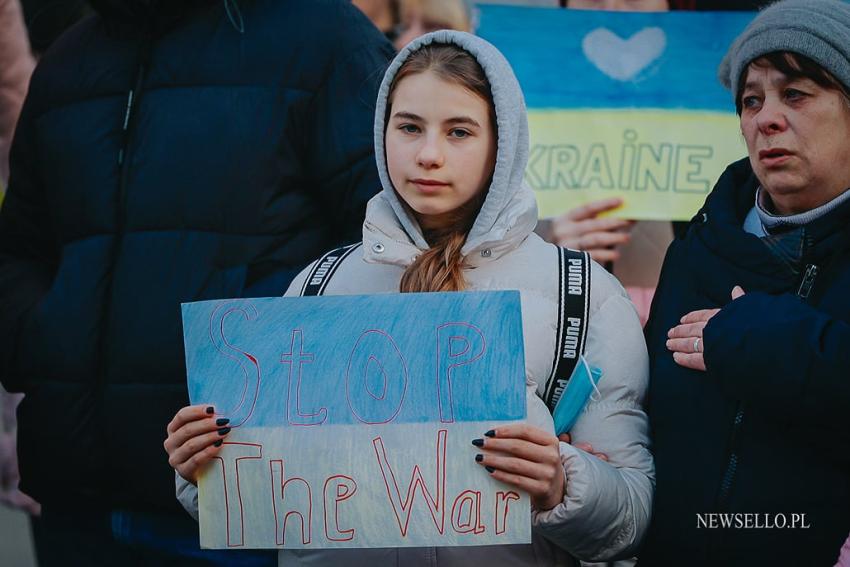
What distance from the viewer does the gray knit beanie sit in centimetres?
218

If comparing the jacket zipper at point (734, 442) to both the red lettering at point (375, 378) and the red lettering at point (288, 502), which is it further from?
the red lettering at point (288, 502)

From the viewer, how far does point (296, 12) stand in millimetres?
2945

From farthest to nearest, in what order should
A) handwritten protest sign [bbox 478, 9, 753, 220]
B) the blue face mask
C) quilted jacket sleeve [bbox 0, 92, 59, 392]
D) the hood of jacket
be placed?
handwritten protest sign [bbox 478, 9, 753, 220], quilted jacket sleeve [bbox 0, 92, 59, 392], the hood of jacket, the blue face mask

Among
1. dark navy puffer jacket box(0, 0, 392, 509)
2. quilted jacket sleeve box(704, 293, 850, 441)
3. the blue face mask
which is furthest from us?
dark navy puffer jacket box(0, 0, 392, 509)

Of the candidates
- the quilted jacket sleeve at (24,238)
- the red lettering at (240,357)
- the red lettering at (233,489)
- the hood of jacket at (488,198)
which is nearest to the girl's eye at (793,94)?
the hood of jacket at (488,198)

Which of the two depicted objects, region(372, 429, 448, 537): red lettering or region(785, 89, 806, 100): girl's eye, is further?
region(785, 89, 806, 100): girl's eye

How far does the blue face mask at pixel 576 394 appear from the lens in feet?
7.26

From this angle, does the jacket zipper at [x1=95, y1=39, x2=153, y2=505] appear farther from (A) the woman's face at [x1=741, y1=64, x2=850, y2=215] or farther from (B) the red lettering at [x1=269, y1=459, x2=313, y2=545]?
(A) the woman's face at [x1=741, y1=64, x2=850, y2=215]

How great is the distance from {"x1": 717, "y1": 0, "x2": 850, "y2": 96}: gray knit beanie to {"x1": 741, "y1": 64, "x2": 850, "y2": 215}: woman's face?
45mm

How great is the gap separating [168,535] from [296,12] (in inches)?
52.2

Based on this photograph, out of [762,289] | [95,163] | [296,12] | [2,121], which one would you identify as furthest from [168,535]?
[2,121]

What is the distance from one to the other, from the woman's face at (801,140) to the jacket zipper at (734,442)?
16cm

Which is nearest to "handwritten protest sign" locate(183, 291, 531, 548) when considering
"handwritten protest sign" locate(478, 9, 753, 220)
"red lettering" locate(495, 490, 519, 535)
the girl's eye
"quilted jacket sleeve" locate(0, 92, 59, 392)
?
"red lettering" locate(495, 490, 519, 535)

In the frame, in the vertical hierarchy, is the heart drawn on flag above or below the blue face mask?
above
